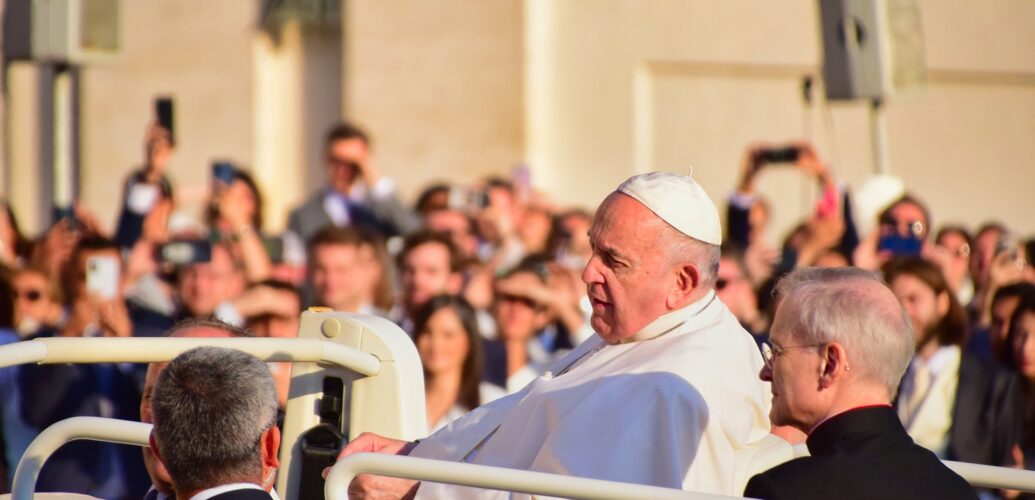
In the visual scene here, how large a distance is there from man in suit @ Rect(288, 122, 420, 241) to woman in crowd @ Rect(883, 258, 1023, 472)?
3242 millimetres

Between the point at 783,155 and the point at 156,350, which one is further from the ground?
the point at 783,155

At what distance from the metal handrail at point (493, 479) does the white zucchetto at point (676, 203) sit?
3.98ft

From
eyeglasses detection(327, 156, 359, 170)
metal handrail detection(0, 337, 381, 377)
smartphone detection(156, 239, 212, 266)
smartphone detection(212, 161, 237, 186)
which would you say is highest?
eyeglasses detection(327, 156, 359, 170)

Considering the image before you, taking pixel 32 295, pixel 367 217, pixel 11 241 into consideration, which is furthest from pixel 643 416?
pixel 11 241

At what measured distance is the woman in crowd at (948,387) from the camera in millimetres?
6566

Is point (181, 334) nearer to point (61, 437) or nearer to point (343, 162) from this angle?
point (61, 437)

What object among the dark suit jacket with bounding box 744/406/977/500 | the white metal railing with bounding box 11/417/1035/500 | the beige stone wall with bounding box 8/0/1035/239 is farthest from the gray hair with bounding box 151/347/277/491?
the beige stone wall with bounding box 8/0/1035/239

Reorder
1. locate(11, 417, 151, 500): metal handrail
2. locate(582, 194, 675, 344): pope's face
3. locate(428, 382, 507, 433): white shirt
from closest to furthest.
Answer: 1. locate(11, 417, 151, 500): metal handrail
2. locate(582, 194, 675, 344): pope's face
3. locate(428, 382, 507, 433): white shirt

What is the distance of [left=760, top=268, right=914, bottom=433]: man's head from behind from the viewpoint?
320 cm

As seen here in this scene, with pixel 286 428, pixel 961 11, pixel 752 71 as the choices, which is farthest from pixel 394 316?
pixel 961 11

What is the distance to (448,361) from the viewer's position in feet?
21.4

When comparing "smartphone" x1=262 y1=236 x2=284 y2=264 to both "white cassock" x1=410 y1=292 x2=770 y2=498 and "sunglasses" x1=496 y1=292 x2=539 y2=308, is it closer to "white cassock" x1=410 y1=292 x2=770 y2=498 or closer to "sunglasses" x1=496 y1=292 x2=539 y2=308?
"sunglasses" x1=496 y1=292 x2=539 y2=308

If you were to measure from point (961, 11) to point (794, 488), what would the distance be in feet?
40.9

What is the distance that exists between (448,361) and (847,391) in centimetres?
346
